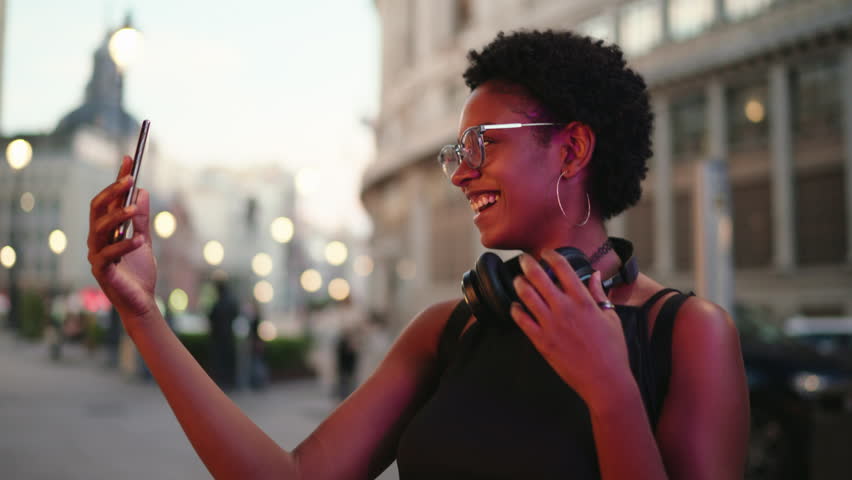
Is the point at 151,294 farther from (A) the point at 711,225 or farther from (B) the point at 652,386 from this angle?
(A) the point at 711,225

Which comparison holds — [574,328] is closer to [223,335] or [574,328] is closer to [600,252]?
[600,252]

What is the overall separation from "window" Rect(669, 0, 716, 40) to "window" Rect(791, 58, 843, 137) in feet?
14.1

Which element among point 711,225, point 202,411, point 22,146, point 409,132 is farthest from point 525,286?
point 409,132

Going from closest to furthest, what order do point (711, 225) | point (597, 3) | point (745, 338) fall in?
point (711, 225) < point (745, 338) < point (597, 3)

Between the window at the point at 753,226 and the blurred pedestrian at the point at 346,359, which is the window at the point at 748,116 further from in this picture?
the blurred pedestrian at the point at 346,359

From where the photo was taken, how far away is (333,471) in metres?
1.88

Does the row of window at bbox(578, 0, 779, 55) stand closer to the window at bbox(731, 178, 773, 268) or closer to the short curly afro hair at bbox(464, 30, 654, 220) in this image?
the window at bbox(731, 178, 773, 268)

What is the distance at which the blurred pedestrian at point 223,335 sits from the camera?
51.6ft

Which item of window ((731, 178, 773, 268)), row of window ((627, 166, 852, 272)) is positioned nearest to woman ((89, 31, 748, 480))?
row of window ((627, 166, 852, 272))

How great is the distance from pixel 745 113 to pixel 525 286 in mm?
31662

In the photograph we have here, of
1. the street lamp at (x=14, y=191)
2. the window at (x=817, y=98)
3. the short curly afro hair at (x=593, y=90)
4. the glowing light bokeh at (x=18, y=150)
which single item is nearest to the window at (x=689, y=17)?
the window at (x=817, y=98)

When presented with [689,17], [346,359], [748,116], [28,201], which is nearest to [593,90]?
[346,359]

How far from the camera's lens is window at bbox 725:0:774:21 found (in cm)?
2847

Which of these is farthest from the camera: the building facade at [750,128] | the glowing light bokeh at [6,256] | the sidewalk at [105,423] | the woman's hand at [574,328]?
the building facade at [750,128]
